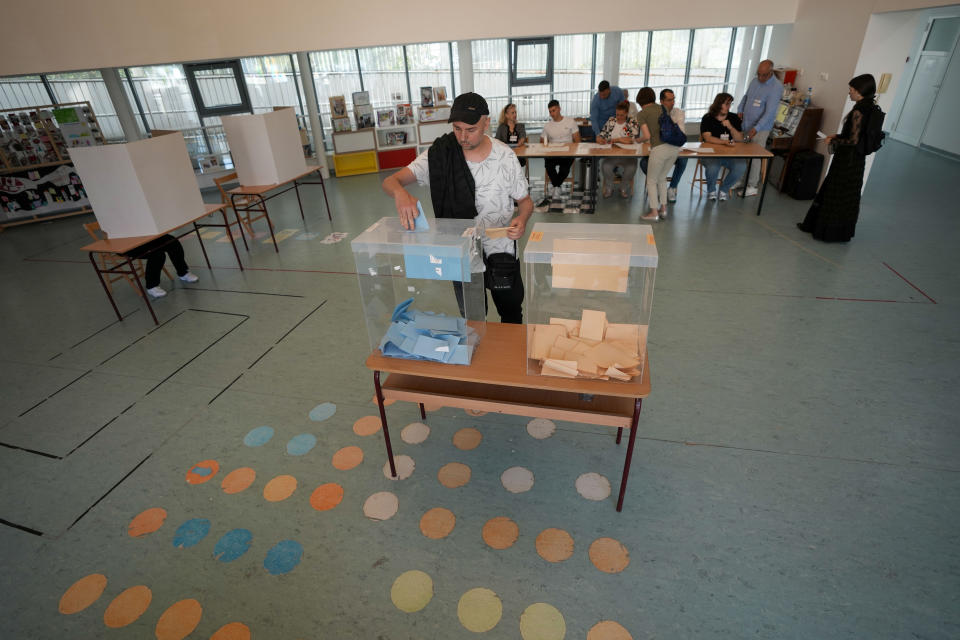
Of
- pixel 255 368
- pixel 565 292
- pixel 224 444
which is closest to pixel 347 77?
pixel 255 368

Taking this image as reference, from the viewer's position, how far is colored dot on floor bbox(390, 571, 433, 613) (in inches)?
85.8

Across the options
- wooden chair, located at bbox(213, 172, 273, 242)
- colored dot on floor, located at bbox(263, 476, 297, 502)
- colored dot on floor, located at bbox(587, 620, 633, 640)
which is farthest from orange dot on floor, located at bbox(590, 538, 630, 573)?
wooden chair, located at bbox(213, 172, 273, 242)

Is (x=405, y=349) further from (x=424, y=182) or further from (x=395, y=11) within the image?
(x=395, y=11)

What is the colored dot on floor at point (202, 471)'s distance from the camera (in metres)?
2.92

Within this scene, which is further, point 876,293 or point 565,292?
point 876,293

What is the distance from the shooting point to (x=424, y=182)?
9.00 feet

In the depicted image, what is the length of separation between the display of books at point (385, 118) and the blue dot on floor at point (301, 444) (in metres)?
8.44

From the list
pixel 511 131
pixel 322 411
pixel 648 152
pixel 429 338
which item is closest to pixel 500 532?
pixel 429 338

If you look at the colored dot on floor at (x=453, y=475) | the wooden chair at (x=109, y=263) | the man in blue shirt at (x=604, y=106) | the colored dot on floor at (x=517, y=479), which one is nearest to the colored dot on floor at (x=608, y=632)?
the colored dot on floor at (x=517, y=479)

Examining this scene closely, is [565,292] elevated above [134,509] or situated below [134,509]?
above

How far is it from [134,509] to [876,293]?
6.06 meters

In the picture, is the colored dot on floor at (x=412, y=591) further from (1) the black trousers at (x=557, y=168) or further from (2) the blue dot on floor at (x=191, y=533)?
(1) the black trousers at (x=557, y=168)

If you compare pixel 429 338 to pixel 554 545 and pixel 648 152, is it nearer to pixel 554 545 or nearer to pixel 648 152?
pixel 554 545

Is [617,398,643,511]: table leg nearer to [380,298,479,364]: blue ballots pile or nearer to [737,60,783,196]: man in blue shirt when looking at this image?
[380,298,479,364]: blue ballots pile
